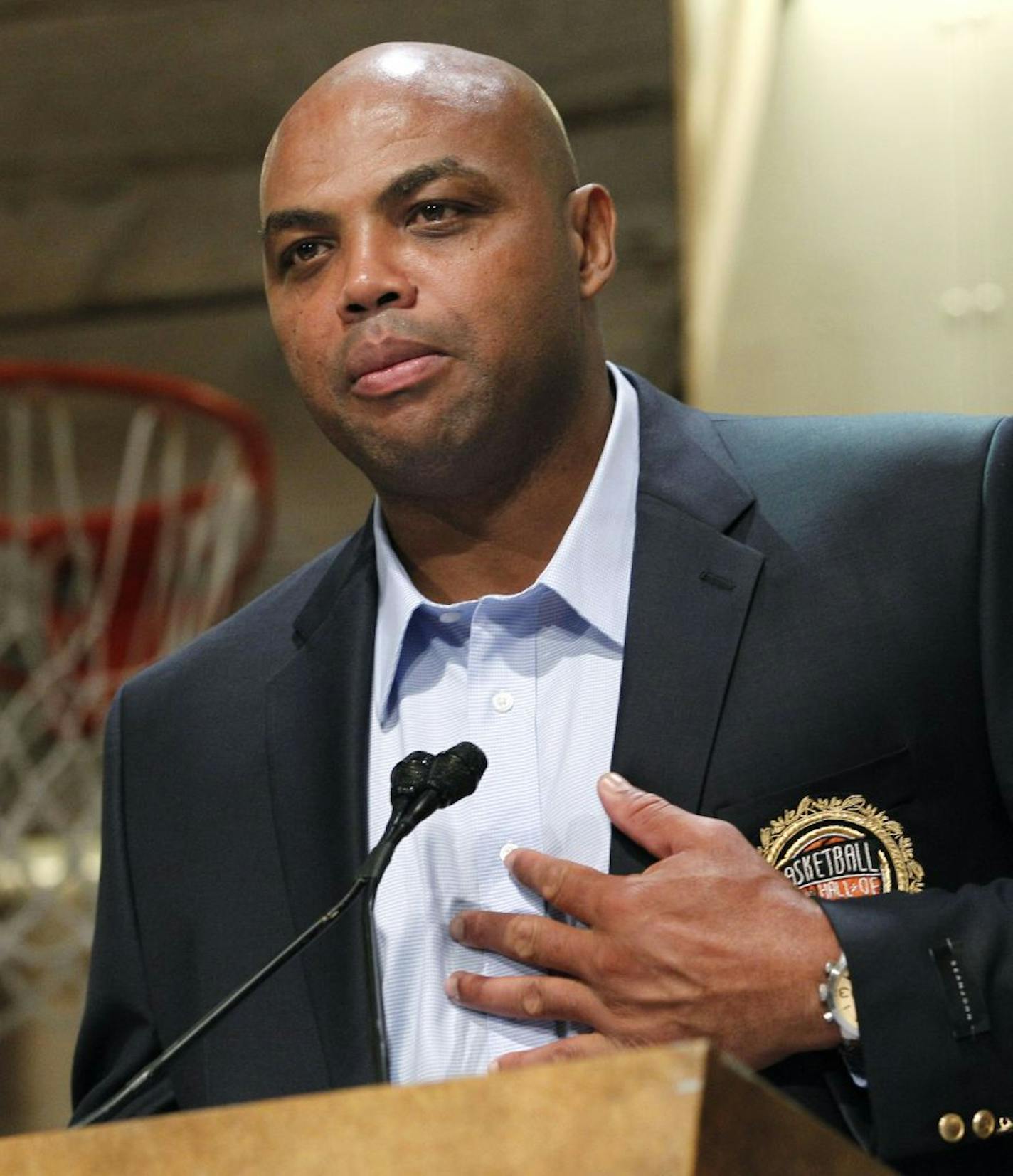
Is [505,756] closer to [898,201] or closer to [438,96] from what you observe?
[438,96]

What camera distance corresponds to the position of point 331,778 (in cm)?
161

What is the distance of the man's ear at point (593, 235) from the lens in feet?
5.63

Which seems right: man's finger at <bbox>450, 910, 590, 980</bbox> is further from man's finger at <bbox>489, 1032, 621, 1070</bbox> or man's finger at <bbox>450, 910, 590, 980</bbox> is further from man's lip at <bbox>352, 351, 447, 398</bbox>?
man's lip at <bbox>352, 351, 447, 398</bbox>

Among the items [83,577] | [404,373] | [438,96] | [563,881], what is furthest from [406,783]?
[83,577]

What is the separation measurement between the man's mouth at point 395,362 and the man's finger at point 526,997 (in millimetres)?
500

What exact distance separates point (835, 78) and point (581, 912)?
1479 millimetres

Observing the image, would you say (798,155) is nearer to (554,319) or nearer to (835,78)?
(835,78)

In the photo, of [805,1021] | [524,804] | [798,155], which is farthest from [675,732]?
[798,155]

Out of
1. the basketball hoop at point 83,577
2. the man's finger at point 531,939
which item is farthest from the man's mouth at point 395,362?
the basketball hoop at point 83,577

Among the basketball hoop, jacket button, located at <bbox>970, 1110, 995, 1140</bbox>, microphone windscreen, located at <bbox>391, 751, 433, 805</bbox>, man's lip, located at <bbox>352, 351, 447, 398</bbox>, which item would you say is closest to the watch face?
jacket button, located at <bbox>970, 1110, 995, 1140</bbox>

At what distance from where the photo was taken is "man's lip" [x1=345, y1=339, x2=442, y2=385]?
1532mm

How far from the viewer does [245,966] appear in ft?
5.21

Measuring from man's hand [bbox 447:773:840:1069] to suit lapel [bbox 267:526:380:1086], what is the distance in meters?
0.16

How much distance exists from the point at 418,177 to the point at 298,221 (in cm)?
12
